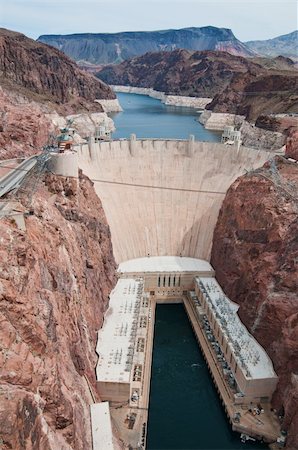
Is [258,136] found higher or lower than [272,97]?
lower

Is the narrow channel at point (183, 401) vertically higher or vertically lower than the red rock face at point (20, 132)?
lower

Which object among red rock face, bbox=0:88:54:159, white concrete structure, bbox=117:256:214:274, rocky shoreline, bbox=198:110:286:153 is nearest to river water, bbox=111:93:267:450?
white concrete structure, bbox=117:256:214:274

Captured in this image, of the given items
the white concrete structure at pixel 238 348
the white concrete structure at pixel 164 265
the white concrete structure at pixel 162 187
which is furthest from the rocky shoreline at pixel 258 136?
the white concrete structure at pixel 238 348

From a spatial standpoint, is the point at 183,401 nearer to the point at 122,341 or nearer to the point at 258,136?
the point at 122,341

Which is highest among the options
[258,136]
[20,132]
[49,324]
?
[20,132]

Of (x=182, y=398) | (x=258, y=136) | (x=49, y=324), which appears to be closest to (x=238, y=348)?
(x=182, y=398)

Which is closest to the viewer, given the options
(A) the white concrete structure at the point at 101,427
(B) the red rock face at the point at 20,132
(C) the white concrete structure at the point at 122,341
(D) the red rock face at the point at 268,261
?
(A) the white concrete structure at the point at 101,427

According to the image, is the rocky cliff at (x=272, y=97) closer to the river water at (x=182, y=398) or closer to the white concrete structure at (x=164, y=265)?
the white concrete structure at (x=164, y=265)
